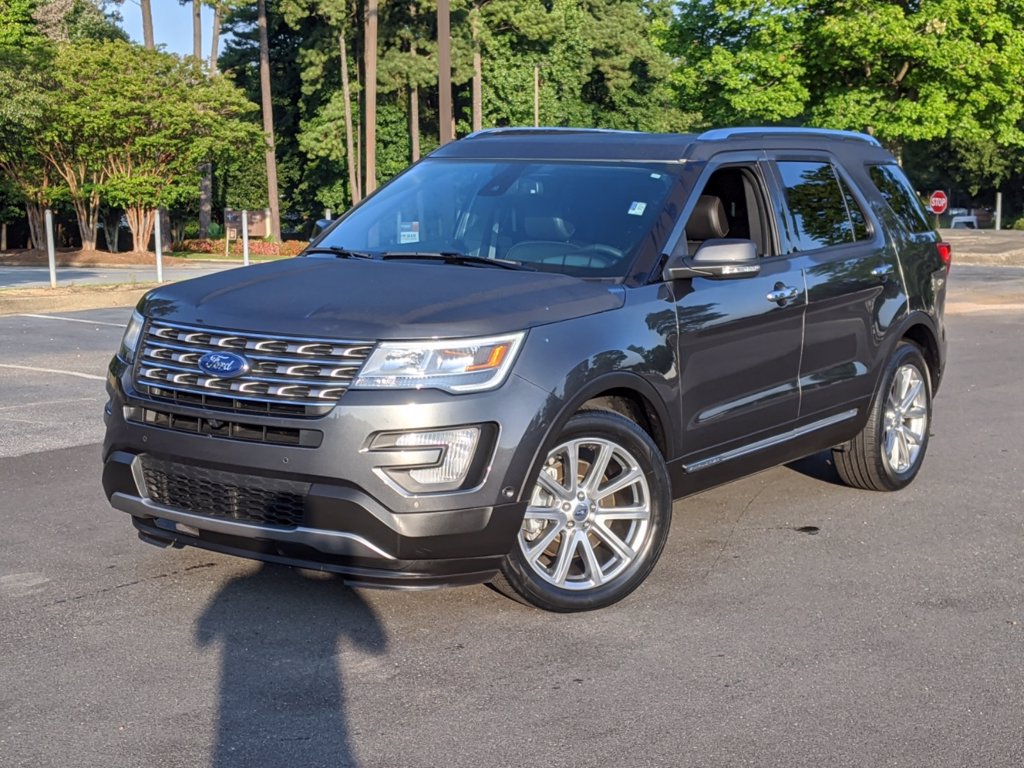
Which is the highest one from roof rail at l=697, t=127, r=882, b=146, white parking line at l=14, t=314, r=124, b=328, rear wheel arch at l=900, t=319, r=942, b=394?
roof rail at l=697, t=127, r=882, b=146

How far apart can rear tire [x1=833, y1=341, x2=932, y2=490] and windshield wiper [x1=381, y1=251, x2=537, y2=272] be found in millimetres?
2458

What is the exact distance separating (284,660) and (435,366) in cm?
117

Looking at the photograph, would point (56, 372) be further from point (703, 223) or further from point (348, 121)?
point (348, 121)

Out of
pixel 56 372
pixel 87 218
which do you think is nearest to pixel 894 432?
pixel 56 372

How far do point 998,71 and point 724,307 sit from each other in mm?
36323

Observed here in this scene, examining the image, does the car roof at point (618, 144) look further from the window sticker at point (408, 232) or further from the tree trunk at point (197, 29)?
the tree trunk at point (197, 29)

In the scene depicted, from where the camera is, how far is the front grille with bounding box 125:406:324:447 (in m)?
4.76

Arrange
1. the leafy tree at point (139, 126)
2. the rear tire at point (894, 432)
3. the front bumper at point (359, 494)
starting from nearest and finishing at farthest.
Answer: the front bumper at point (359, 494), the rear tire at point (894, 432), the leafy tree at point (139, 126)

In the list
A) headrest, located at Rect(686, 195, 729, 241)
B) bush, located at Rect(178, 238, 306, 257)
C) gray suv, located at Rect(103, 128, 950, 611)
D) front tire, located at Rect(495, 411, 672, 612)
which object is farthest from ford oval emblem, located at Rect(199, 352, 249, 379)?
bush, located at Rect(178, 238, 306, 257)

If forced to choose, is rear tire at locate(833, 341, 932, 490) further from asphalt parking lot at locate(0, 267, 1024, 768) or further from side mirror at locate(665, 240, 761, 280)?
side mirror at locate(665, 240, 761, 280)

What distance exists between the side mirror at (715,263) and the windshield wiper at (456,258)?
61 centimetres

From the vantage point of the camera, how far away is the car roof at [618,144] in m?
6.19

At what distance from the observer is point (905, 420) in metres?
7.59

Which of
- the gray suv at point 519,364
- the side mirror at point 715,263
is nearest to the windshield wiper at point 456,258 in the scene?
the gray suv at point 519,364
